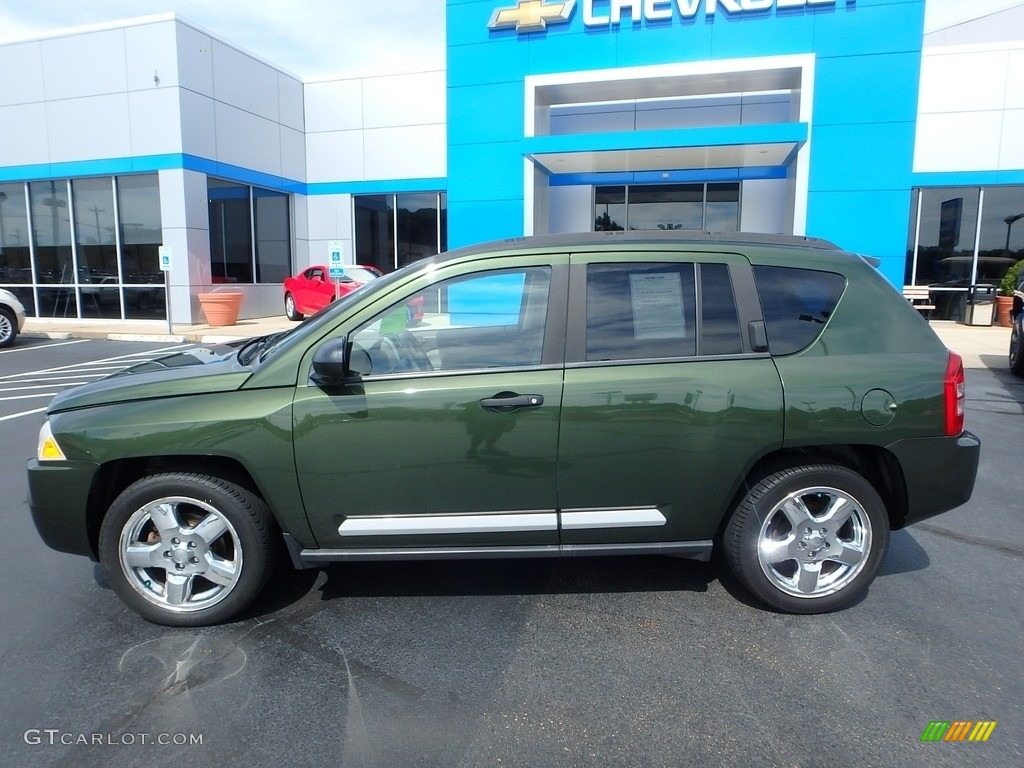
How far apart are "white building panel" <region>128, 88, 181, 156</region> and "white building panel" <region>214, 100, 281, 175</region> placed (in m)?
1.38

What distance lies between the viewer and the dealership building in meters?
15.0

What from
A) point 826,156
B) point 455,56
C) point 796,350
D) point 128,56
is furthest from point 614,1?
point 796,350

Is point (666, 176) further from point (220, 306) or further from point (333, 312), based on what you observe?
point (333, 312)

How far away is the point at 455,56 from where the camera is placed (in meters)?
16.8

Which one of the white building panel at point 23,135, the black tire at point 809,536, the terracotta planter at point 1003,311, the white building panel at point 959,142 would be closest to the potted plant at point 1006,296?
the terracotta planter at point 1003,311

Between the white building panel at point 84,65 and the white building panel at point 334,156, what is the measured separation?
18.4 ft

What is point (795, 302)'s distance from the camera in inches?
128

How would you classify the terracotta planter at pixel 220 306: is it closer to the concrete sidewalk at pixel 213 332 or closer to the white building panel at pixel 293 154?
the concrete sidewalk at pixel 213 332

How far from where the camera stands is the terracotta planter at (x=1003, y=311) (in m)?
16.7

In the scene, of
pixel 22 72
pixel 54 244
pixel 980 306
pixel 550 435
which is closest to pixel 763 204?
pixel 980 306

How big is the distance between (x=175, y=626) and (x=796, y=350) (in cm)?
311

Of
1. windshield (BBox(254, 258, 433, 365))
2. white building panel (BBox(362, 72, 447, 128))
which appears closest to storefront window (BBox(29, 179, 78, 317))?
white building panel (BBox(362, 72, 447, 128))

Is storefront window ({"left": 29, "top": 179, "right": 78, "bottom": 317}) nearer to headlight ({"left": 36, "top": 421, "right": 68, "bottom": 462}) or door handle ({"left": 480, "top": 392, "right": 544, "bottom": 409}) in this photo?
headlight ({"left": 36, "top": 421, "right": 68, "bottom": 462})

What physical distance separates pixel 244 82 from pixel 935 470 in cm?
2010
